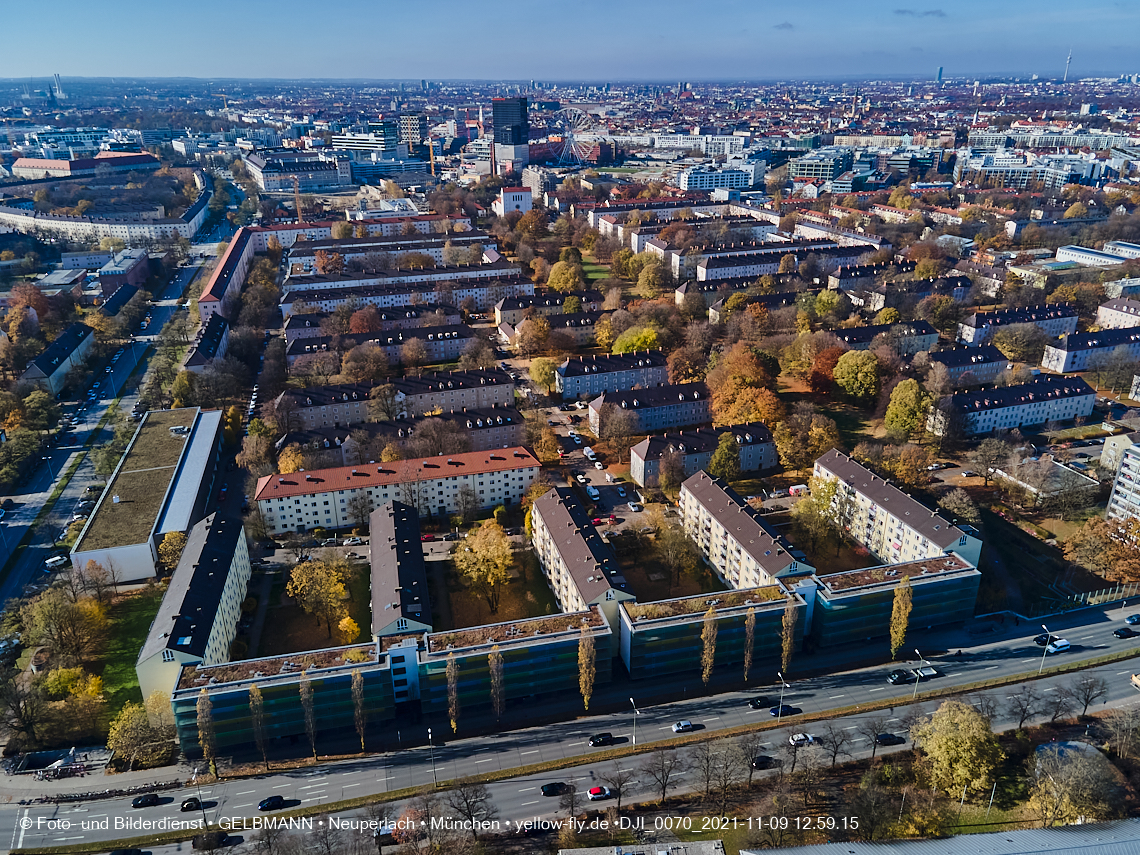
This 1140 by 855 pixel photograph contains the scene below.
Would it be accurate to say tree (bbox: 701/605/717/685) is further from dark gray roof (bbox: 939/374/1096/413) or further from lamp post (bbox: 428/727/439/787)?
dark gray roof (bbox: 939/374/1096/413)

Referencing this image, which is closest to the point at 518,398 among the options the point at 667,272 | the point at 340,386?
the point at 340,386

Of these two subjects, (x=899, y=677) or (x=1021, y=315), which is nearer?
(x=899, y=677)

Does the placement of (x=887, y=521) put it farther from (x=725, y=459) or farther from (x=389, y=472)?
(x=389, y=472)

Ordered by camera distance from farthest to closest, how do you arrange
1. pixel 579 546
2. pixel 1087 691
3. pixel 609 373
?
pixel 609 373
pixel 579 546
pixel 1087 691

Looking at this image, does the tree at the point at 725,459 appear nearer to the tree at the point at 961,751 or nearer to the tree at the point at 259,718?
the tree at the point at 961,751

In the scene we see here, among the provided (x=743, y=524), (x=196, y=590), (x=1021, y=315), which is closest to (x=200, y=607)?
(x=196, y=590)

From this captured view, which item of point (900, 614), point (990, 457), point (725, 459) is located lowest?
point (900, 614)

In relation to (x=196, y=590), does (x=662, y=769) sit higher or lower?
lower
